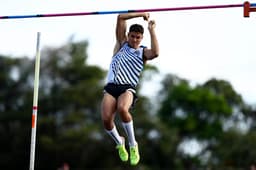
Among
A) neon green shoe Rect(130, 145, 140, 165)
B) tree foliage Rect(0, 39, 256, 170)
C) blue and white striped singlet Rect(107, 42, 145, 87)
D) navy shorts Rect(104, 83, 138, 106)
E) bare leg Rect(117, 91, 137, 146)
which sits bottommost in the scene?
tree foliage Rect(0, 39, 256, 170)

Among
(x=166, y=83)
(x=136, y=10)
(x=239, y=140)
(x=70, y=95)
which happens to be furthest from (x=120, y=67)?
(x=166, y=83)

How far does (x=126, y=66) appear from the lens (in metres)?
11.0

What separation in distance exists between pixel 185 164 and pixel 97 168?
25.4 ft

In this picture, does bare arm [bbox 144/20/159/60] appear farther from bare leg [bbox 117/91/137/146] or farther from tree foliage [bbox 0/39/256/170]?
tree foliage [bbox 0/39/256/170]

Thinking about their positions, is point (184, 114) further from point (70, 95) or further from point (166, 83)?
point (70, 95)

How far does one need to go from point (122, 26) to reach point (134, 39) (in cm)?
29

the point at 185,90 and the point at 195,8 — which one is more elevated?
the point at 195,8

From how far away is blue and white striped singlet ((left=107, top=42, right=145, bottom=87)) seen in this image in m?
11.0

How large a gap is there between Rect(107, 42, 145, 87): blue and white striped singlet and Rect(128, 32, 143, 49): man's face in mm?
63

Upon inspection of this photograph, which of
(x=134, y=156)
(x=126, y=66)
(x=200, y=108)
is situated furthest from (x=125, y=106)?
(x=200, y=108)

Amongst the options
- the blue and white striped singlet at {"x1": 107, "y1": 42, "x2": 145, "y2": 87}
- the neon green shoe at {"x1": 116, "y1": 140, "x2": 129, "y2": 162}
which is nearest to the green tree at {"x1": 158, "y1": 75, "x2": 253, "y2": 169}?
the neon green shoe at {"x1": 116, "y1": 140, "x2": 129, "y2": 162}

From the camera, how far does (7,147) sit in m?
46.9

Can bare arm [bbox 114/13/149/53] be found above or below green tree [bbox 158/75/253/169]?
above

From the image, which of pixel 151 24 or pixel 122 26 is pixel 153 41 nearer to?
pixel 151 24
